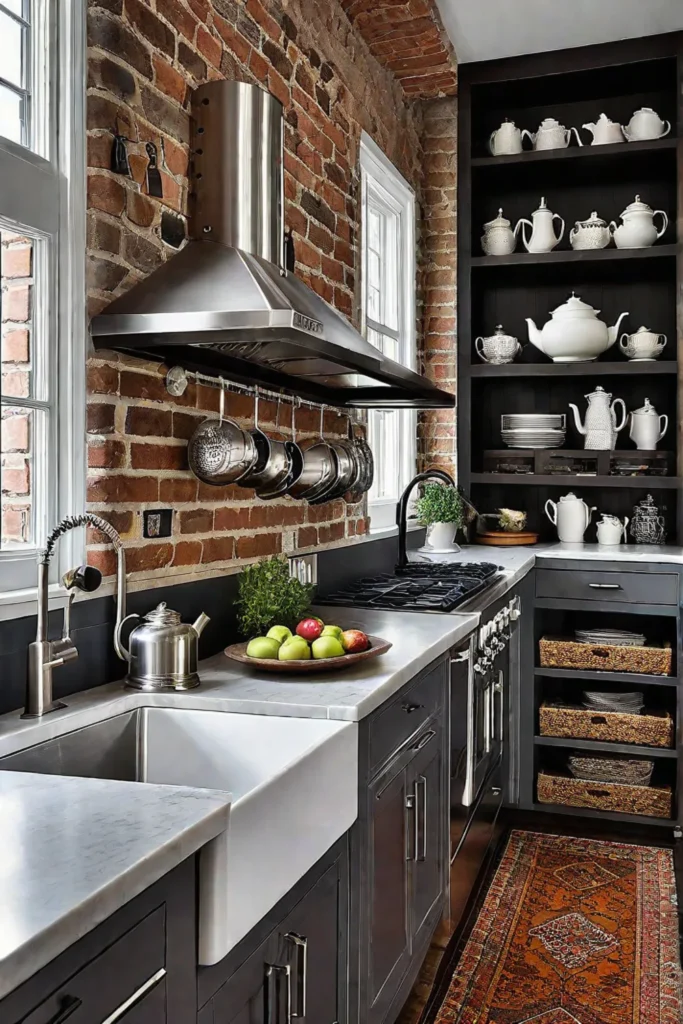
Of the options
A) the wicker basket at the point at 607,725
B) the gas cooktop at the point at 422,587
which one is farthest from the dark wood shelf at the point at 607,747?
the gas cooktop at the point at 422,587

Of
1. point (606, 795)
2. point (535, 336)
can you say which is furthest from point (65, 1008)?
point (535, 336)

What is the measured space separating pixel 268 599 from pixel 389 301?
2425mm

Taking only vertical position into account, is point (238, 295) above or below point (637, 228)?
below

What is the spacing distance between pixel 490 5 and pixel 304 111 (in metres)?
1.35

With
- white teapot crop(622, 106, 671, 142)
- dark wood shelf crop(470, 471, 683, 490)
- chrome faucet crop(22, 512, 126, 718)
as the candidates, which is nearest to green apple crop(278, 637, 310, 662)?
chrome faucet crop(22, 512, 126, 718)

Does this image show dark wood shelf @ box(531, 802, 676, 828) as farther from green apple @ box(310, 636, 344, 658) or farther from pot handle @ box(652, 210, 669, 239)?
pot handle @ box(652, 210, 669, 239)

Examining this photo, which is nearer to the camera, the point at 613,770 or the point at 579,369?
the point at 613,770

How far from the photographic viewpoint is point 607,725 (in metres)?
3.81

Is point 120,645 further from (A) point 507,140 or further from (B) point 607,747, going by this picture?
(A) point 507,140

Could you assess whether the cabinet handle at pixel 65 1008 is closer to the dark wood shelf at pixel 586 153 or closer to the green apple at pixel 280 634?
the green apple at pixel 280 634

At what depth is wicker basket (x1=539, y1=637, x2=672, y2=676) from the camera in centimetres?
378

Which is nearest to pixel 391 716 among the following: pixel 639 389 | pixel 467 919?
pixel 467 919

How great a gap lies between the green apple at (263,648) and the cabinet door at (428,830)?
1.46 feet

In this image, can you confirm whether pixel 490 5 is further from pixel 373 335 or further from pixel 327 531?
pixel 327 531
